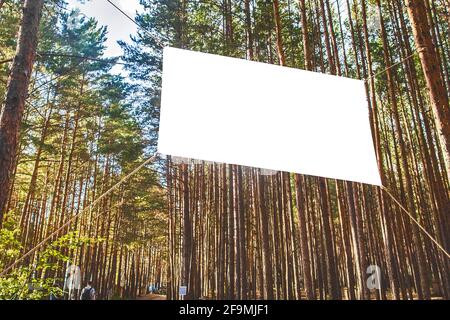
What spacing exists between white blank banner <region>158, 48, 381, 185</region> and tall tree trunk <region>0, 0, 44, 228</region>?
76.0 inches

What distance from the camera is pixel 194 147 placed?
3.78m

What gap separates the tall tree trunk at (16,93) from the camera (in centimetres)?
407

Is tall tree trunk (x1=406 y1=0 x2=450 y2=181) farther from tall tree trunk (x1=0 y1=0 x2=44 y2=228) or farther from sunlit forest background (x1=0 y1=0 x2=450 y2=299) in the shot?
tall tree trunk (x1=0 y1=0 x2=44 y2=228)

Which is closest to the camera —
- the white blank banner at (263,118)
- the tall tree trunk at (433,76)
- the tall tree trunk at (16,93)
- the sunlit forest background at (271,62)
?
the white blank banner at (263,118)

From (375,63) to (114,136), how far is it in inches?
518

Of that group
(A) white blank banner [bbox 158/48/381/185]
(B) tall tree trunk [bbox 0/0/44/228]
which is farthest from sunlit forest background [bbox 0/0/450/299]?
(B) tall tree trunk [bbox 0/0/44/228]

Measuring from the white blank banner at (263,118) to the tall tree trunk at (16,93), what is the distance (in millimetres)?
1932

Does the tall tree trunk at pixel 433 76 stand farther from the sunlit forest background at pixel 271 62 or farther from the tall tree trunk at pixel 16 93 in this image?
the tall tree trunk at pixel 16 93

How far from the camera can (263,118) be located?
4188 millimetres

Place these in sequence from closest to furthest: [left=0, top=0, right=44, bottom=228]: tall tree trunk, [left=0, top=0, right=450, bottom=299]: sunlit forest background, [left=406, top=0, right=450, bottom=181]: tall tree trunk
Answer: [left=0, top=0, right=44, bottom=228]: tall tree trunk, [left=406, top=0, right=450, bottom=181]: tall tree trunk, [left=0, top=0, right=450, bottom=299]: sunlit forest background

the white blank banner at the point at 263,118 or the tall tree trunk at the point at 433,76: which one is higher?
the tall tree trunk at the point at 433,76

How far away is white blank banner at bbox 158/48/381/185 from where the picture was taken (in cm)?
385

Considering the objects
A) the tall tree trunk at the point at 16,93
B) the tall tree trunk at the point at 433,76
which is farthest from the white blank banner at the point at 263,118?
the tall tree trunk at the point at 16,93
